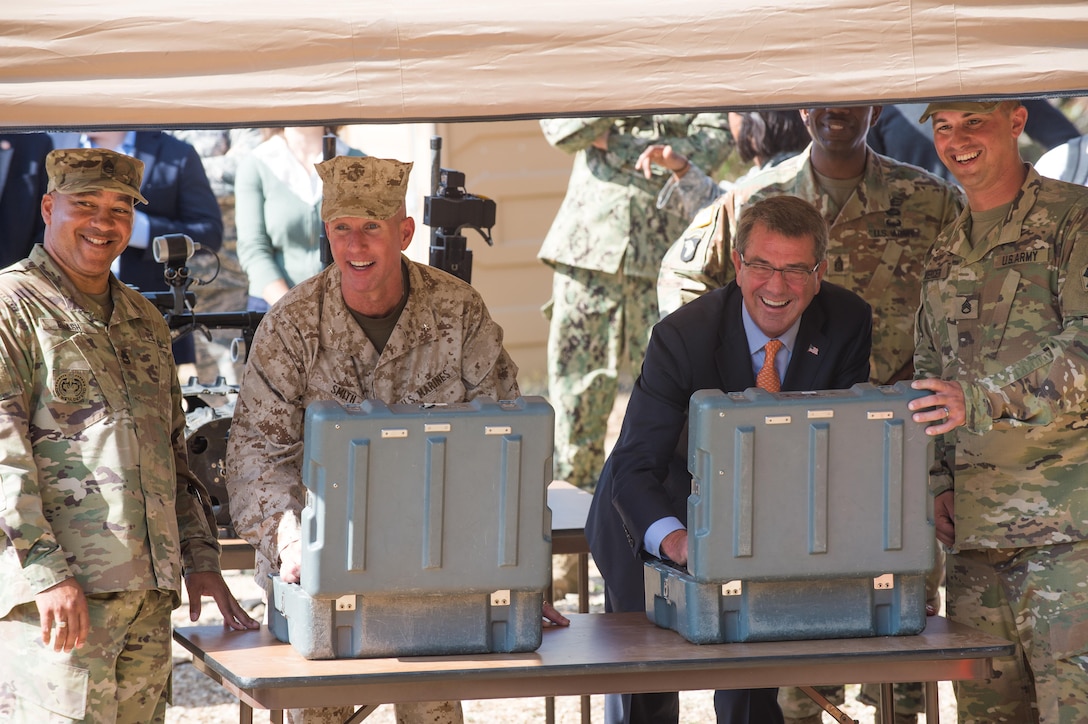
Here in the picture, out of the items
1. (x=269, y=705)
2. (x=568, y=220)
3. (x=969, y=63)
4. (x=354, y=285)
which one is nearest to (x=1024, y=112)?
(x=969, y=63)

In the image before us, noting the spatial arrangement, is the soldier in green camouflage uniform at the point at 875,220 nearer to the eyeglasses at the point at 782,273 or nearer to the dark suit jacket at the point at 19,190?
the eyeglasses at the point at 782,273

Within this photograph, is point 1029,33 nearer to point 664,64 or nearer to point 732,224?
point 664,64

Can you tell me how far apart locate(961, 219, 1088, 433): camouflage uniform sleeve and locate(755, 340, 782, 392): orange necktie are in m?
0.55

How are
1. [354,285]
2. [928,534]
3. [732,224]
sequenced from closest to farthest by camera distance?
[928,534] → [354,285] → [732,224]

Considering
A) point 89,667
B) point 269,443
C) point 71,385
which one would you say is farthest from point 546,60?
point 89,667

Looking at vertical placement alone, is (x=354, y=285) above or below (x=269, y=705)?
above

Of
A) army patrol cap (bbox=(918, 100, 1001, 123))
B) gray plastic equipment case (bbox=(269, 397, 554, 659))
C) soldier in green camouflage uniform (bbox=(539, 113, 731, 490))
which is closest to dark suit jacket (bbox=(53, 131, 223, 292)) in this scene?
soldier in green camouflage uniform (bbox=(539, 113, 731, 490))

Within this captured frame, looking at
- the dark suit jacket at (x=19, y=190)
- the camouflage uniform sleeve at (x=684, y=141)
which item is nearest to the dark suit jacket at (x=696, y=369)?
the dark suit jacket at (x=19, y=190)

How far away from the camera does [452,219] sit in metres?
5.08

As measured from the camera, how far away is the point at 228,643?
10.8ft

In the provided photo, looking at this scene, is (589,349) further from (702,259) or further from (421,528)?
(421,528)

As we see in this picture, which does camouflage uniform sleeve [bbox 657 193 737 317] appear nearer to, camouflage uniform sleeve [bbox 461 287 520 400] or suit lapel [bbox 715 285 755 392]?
suit lapel [bbox 715 285 755 392]

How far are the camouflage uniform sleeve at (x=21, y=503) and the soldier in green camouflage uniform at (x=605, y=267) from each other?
4367 millimetres

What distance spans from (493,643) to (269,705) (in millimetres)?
503
